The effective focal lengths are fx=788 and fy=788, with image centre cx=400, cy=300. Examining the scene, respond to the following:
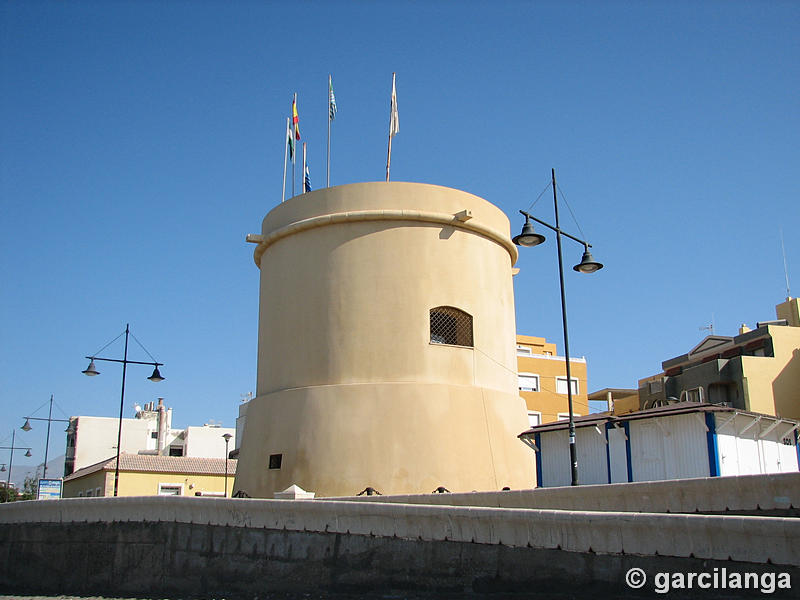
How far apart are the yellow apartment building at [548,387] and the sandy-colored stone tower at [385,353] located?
61.6 ft

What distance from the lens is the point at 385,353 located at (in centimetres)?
1675

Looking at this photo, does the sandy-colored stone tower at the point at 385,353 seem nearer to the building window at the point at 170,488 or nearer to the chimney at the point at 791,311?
the building window at the point at 170,488

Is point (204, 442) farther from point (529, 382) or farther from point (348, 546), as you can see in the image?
point (348, 546)

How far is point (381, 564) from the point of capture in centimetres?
859

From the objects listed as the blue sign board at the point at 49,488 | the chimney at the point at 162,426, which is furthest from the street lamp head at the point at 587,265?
the chimney at the point at 162,426

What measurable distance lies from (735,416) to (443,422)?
569 centimetres

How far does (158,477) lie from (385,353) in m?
19.9

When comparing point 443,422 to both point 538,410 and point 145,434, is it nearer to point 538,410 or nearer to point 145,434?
point 538,410

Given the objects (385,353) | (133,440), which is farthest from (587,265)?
(133,440)

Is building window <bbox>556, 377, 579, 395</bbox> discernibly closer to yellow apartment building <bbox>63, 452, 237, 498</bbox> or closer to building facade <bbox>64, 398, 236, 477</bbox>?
yellow apartment building <bbox>63, 452, 237, 498</bbox>

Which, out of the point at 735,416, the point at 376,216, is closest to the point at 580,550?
the point at 735,416

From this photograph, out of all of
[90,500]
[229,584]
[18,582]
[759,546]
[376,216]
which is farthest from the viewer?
[376,216]

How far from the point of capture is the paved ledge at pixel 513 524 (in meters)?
5.91

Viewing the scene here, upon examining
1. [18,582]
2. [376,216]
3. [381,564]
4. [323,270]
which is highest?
[376,216]
